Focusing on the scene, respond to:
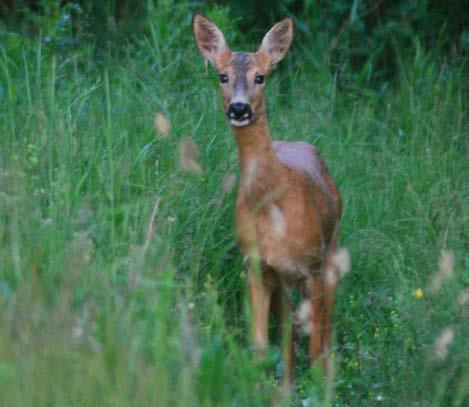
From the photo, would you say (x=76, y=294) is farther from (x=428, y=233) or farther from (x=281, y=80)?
(x=281, y=80)

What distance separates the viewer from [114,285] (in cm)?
535

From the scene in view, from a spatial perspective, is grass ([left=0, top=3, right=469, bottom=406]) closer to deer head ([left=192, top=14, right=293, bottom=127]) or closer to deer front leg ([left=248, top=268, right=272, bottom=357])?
deer front leg ([left=248, top=268, right=272, bottom=357])

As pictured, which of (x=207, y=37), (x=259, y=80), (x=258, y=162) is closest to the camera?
(x=258, y=162)

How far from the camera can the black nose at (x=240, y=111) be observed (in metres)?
6.75

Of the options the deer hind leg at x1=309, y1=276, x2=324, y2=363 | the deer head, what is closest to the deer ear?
the deer head

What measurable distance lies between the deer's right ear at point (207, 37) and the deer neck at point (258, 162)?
0.72 metres

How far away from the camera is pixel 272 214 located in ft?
22.3

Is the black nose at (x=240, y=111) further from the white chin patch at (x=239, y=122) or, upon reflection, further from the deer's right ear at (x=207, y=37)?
the deer's right ear at (x=207, y=37)

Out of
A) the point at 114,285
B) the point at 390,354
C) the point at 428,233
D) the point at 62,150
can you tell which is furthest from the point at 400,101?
the point at 114,285

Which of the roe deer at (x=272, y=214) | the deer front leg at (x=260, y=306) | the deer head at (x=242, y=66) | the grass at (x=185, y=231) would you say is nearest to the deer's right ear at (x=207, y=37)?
the deer head at (x=242, y=66)

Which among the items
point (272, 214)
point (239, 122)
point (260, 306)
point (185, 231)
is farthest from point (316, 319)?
point (239, 122)

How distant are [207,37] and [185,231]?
1.17m

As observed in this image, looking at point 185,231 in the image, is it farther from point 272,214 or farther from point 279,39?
point 279,39

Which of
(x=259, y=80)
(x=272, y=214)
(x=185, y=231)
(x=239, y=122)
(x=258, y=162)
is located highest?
(x=259, y=80)
